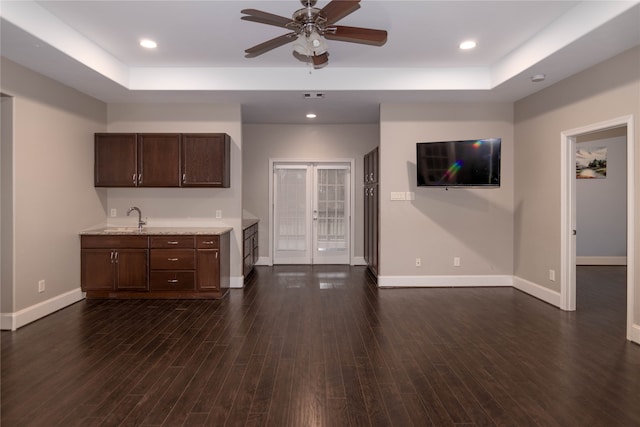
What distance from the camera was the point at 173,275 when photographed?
4.79 m

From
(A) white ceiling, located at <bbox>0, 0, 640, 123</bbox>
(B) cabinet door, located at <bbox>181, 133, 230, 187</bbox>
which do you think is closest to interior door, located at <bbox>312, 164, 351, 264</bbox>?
(A) white ceiling, located at <bbox>0, 0, 640, 123</bbox>

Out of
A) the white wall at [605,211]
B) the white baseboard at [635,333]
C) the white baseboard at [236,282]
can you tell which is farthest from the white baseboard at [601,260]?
the white baseboard at [236,282]

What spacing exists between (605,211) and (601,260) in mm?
943

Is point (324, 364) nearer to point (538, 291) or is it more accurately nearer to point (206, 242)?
point (206, 242)

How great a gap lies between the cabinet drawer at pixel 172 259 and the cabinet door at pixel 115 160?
1.07 metres

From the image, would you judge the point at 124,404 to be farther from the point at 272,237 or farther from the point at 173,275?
the point at 272,237

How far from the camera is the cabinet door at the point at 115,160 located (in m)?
5.06

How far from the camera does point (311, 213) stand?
24.2 ft

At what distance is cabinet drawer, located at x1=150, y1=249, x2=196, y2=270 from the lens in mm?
4766

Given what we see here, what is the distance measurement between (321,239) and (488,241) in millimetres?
3100

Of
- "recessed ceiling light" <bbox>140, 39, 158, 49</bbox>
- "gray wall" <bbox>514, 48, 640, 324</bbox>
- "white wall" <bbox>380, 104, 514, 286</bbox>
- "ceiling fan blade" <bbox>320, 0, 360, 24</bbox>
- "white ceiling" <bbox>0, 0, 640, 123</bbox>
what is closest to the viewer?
"ceiling fan blade" <bbox>320, 0, 360, 24</bbox>

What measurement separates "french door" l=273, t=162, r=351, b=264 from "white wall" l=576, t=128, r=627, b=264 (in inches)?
178

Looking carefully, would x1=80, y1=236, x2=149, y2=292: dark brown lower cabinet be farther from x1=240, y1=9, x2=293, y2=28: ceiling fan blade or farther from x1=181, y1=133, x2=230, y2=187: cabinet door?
x1=240, y1=9, x2=293, y2=28: ceiling fan blade

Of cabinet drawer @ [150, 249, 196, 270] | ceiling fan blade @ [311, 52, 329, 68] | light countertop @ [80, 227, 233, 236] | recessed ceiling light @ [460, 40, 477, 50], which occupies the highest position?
recessed ceiling light @ [460, 40, 477, 50]
